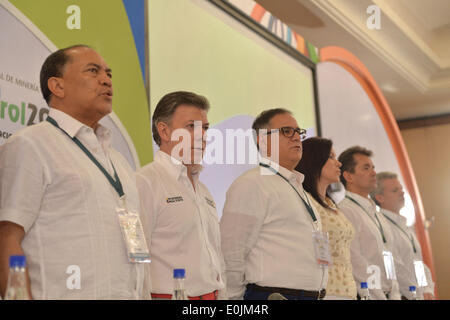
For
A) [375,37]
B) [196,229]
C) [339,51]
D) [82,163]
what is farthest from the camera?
[375,37]

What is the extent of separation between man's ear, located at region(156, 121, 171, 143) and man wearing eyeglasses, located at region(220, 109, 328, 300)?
48cm

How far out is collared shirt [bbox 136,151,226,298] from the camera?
2174 millimetres

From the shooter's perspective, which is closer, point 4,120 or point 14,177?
point 14,177

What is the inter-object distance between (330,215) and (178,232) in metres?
1.23

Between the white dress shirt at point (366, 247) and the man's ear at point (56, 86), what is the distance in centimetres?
229

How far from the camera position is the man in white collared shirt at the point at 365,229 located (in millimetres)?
3684

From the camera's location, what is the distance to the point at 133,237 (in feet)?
6.12

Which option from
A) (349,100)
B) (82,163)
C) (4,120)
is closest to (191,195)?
(82,163)

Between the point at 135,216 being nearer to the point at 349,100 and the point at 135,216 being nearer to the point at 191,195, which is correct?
the point at 191,195

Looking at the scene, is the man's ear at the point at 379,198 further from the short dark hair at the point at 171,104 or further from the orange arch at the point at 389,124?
the short dark hair at the point at 171,104

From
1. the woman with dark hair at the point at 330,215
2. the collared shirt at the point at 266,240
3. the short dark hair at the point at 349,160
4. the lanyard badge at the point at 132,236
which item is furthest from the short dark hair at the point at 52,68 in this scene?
the short dark hair at the point at 349,160

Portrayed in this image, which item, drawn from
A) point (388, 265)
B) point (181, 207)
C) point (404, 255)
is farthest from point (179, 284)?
point (404, 255)
